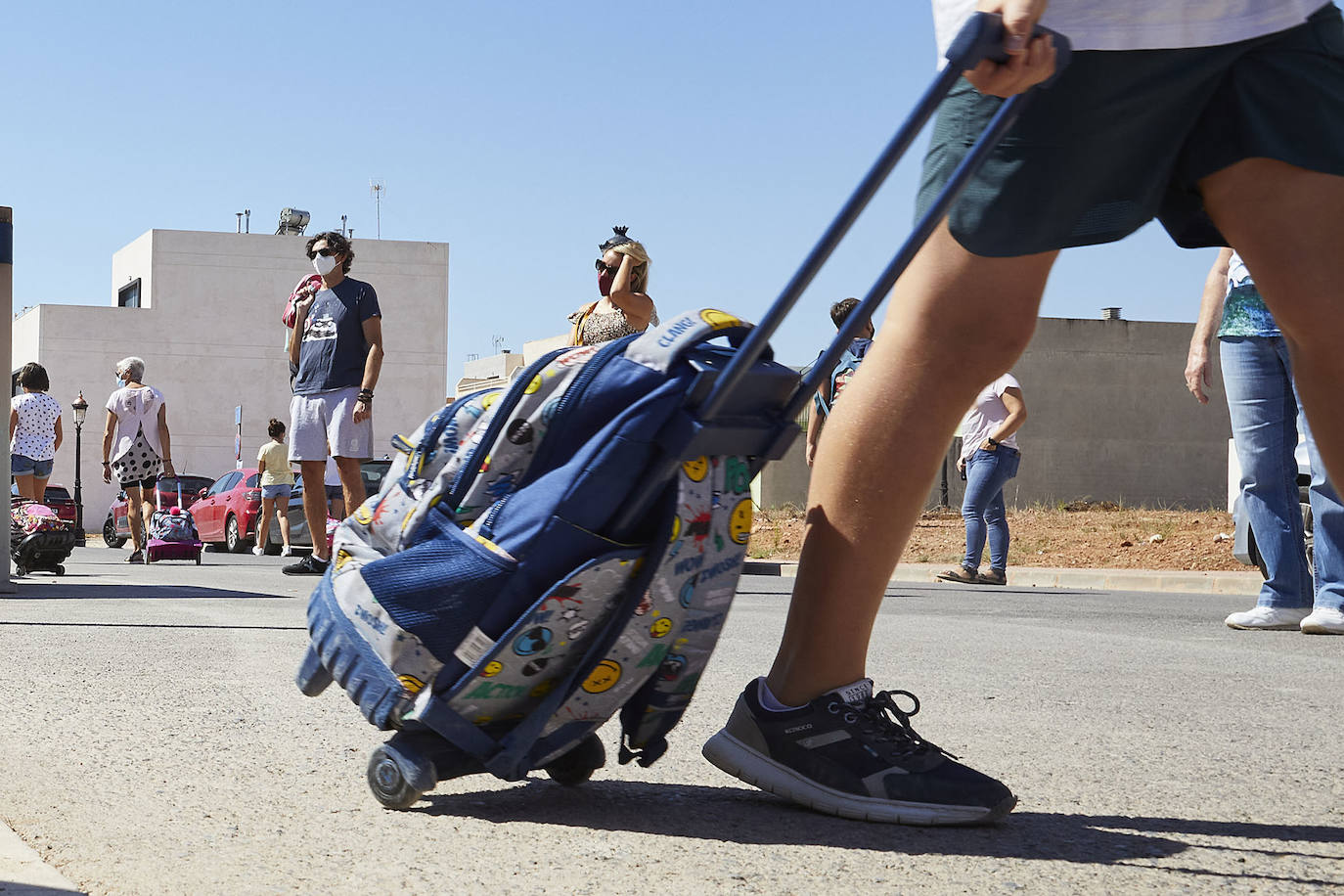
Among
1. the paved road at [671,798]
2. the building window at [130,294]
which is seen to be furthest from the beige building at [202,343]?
the paved road at [671,798]

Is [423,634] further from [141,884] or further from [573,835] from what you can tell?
[141,884]

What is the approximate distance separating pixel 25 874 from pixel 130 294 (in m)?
60.9

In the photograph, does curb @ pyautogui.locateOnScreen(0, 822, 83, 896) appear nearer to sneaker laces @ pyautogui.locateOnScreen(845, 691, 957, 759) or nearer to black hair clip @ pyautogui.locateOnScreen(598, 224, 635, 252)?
sneaker laces @ pyautogui.locateOnScreen(845, 691, 957, 759)

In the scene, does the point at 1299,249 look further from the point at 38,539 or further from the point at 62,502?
the point at 62,502

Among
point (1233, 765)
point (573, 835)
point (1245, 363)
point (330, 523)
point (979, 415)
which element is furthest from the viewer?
point (330, 523)

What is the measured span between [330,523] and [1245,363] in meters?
13.5

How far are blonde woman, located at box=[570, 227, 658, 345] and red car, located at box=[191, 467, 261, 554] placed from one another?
1736cm

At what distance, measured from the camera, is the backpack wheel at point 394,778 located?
2.19 m

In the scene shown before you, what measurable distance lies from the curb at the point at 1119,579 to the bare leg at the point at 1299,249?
8647mm

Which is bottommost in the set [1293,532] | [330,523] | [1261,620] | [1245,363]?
[330,523]

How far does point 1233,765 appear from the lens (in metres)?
2.77

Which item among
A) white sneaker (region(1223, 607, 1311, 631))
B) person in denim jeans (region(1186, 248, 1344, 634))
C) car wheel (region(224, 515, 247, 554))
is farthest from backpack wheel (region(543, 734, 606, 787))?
car wheel (region(224, 515, 247, 554))

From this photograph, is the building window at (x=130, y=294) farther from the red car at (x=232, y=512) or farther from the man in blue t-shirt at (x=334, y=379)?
the man in blue t-shirt at (x=334, y=379)

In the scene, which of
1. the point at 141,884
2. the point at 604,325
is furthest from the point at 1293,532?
the point at 141,884
